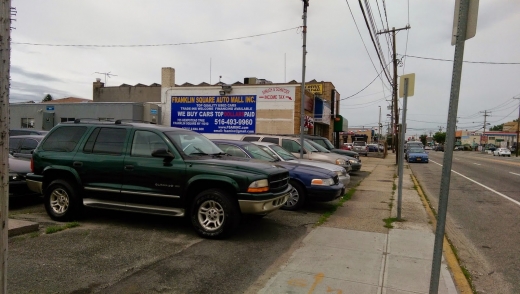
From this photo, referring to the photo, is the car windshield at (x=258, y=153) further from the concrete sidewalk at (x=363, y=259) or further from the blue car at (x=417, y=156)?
the blue car at (x=417, y=156)

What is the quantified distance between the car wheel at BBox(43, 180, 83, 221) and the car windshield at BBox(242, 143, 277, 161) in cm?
391

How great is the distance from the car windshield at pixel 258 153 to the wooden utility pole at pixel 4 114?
6712 millimetres

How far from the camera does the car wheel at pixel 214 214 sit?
5.89 metres

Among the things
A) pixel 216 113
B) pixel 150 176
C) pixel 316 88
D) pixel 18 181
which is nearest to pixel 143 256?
pixel 150 176

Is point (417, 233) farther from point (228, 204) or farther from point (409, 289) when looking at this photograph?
point (228, 204)

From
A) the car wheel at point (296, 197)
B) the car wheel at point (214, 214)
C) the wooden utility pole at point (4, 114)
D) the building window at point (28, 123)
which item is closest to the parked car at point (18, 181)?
the car wheel at point (214, 214)

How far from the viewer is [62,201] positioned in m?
6.85

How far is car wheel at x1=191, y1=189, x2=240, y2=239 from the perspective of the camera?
5887mm

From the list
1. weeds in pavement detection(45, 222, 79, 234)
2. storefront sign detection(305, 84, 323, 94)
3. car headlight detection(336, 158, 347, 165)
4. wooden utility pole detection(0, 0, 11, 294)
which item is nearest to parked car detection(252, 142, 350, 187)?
car headlight detection(336, 158, 347, 165)

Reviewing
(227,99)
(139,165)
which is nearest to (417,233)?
(139,165)

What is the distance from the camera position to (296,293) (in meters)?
4.12

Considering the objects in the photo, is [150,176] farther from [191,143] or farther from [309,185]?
[309,185]

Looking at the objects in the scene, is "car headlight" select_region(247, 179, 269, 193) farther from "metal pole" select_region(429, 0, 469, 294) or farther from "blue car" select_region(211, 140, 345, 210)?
"metal pole" select_region(429, 0, 469, 294)

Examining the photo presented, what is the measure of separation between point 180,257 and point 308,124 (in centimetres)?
2072
